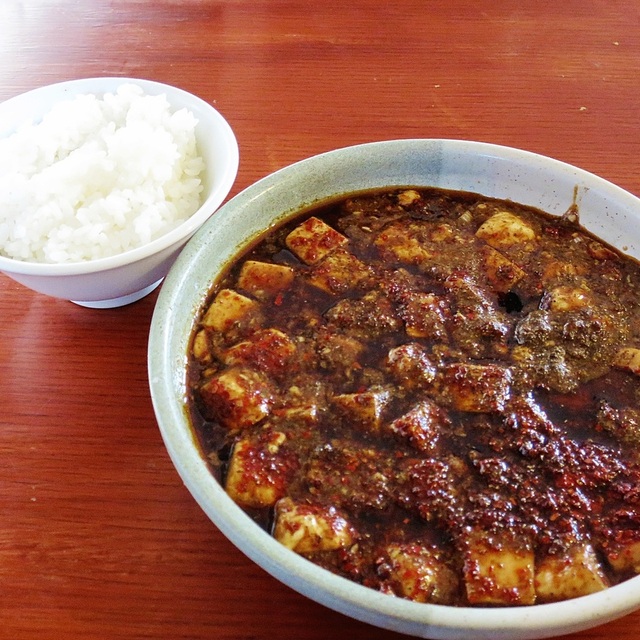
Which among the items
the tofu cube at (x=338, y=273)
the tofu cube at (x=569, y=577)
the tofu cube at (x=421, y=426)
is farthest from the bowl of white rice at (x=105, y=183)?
the tofu cube at (x=569, y=577)

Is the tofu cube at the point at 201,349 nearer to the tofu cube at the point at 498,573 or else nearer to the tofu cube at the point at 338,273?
the tofu cube at the point at 338,273

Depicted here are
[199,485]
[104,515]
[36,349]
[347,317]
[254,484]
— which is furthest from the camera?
[36,349]

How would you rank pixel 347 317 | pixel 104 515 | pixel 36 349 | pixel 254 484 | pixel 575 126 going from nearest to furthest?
pixel 254 484, pixel 104 515, pixel 347 317, pixel 36 349, pixel 575 126

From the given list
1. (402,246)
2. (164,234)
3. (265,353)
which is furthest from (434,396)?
(164,234)

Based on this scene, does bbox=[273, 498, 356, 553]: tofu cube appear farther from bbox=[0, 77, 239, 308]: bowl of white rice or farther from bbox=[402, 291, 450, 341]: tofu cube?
bbox=[0, 77, 239, 308]: bowl of white rice

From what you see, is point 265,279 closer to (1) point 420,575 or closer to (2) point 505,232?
(2) point 505,232

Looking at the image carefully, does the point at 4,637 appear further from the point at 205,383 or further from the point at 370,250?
the point at 370,250

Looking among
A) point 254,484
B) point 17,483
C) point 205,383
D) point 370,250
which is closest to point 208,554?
point 254,484
